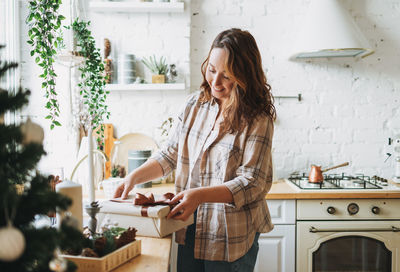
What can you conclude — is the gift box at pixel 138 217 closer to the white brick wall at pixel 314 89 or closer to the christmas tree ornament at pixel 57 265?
the christmas tree ornament at pixel 57 265

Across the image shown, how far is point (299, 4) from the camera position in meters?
2.89

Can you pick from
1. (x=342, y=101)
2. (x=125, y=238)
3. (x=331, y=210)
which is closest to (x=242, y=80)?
(x=125, y=238)

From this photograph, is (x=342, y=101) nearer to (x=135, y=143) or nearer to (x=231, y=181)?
(x=135, y=143)

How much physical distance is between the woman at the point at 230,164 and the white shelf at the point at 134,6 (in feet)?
4.05

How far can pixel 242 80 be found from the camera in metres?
1.44

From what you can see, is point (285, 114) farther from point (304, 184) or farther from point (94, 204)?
point (94, 204)

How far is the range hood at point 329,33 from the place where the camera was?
2.52 metres

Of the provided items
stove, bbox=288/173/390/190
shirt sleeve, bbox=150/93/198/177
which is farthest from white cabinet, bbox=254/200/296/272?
shirt sleeve, bbox=150/93/198/177

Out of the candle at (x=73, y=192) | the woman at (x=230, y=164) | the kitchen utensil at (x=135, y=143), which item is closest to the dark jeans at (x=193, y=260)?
the woman at (x=230, y=164)

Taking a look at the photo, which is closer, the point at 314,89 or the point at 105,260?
the point at 105,260

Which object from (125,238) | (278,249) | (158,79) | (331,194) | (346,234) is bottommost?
(278,249)

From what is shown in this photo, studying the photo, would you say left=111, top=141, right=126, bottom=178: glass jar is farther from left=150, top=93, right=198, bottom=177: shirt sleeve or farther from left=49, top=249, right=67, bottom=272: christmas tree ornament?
left=49, top=249, right=67, bottom=272: christmas tree ornament

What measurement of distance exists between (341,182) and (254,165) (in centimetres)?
148

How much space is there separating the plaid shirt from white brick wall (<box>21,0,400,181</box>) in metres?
1.33
